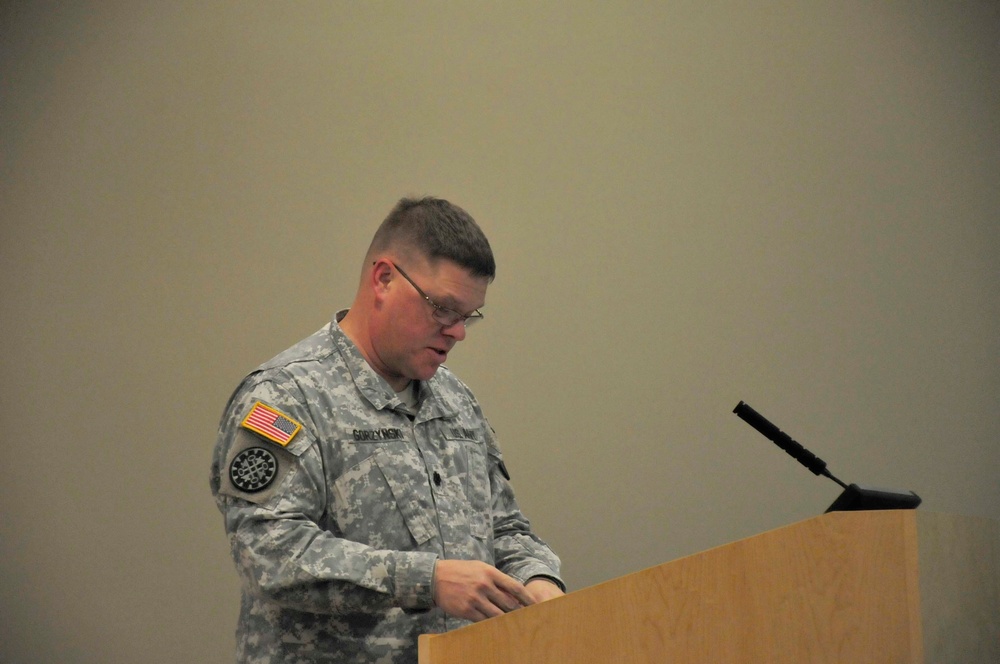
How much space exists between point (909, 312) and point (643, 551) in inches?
42.3

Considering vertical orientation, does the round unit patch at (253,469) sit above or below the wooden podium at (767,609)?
above

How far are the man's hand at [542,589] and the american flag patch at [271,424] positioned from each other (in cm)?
48

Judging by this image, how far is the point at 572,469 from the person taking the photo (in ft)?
9.43

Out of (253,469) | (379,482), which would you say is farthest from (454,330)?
(253,469)

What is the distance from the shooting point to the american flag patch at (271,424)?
4.85 ft

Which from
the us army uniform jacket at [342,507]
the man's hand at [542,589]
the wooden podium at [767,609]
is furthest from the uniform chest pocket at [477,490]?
the wooden podium at [767,609]

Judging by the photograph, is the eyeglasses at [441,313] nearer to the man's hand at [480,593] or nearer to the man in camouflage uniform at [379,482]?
the man in camouflage uniform at [379,482]

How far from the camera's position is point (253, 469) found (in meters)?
1.46

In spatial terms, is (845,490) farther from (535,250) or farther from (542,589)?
(535,250)

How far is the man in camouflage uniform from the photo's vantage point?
1.38 metres

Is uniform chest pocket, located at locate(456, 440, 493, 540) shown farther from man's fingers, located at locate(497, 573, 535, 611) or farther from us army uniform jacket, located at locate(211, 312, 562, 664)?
man's fingers, located at locate(497, 573, 535, 611)

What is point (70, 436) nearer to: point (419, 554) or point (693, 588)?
point (419, 554)

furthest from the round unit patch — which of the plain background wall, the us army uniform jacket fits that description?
the plain background wall

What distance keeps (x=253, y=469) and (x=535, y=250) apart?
1.64 m
